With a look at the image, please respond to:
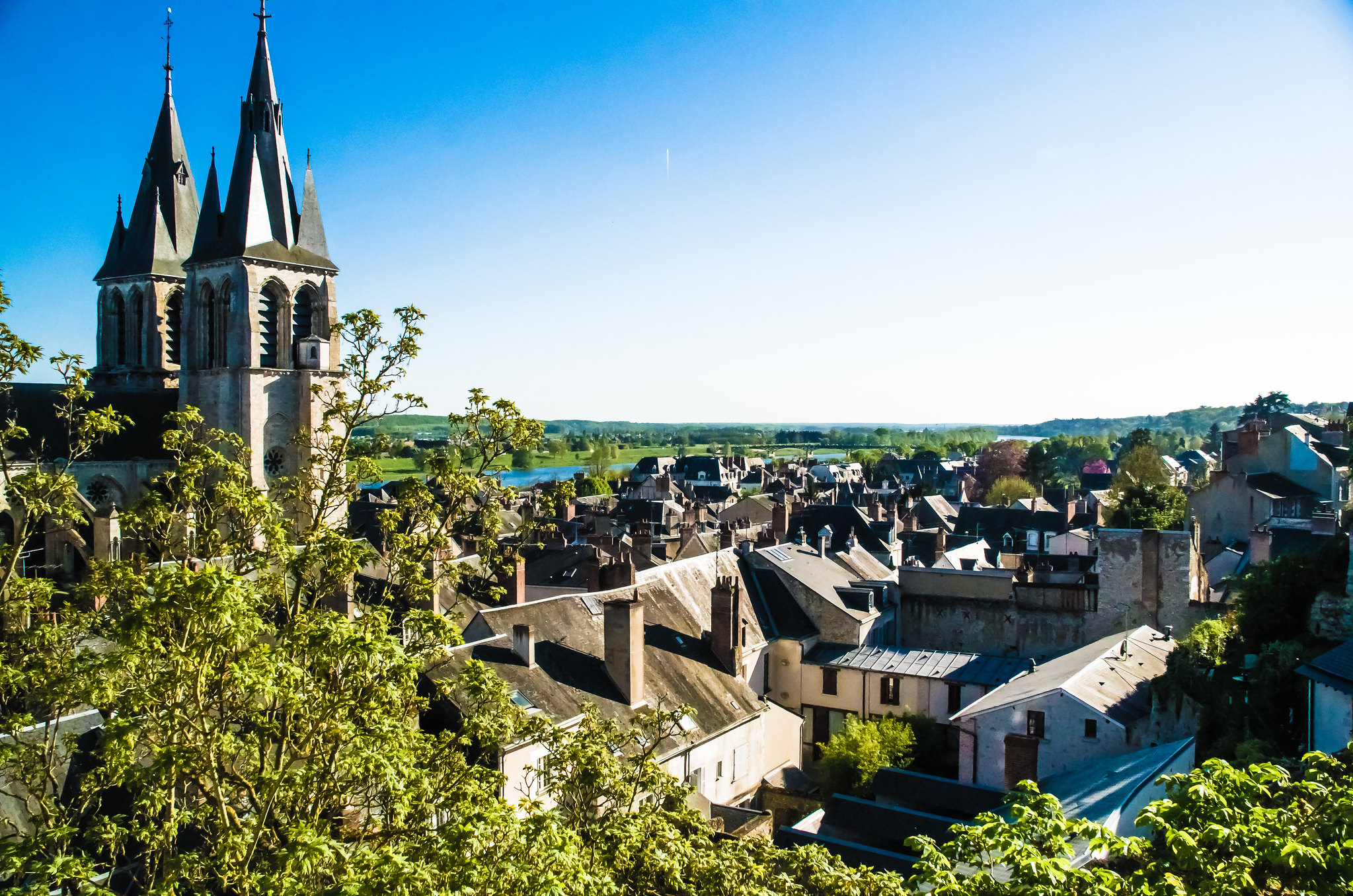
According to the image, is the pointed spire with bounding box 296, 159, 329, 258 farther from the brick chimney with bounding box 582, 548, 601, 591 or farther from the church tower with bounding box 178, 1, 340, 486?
the brick chimney with bounding box 582, 548, 601, 591

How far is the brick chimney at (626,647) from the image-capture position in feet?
73.9

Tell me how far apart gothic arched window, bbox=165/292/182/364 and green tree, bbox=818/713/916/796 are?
3543cm

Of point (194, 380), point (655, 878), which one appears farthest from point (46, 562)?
point (655, 878)

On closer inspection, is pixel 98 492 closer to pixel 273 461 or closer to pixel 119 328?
pixel 273 461

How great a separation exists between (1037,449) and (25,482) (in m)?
103

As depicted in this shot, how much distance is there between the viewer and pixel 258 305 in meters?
40.4

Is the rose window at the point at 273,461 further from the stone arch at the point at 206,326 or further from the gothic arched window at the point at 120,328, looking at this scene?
the gothic arched window at the point at 120,328

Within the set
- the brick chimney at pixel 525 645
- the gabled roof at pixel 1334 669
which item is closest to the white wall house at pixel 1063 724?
the gabled roof at pixel 1334 669

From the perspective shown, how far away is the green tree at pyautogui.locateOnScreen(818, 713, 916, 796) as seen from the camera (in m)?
24.6

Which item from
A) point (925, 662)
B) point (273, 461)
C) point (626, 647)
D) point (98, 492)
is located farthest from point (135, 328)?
point (925, 662)

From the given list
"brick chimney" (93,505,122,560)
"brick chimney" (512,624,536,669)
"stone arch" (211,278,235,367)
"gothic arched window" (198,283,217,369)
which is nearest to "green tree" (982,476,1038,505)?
"stone arch" (211,278,235,367)

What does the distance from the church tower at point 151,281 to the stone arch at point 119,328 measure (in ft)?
0.10

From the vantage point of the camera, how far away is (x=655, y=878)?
31.0 ft

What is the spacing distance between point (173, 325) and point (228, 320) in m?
6.29
